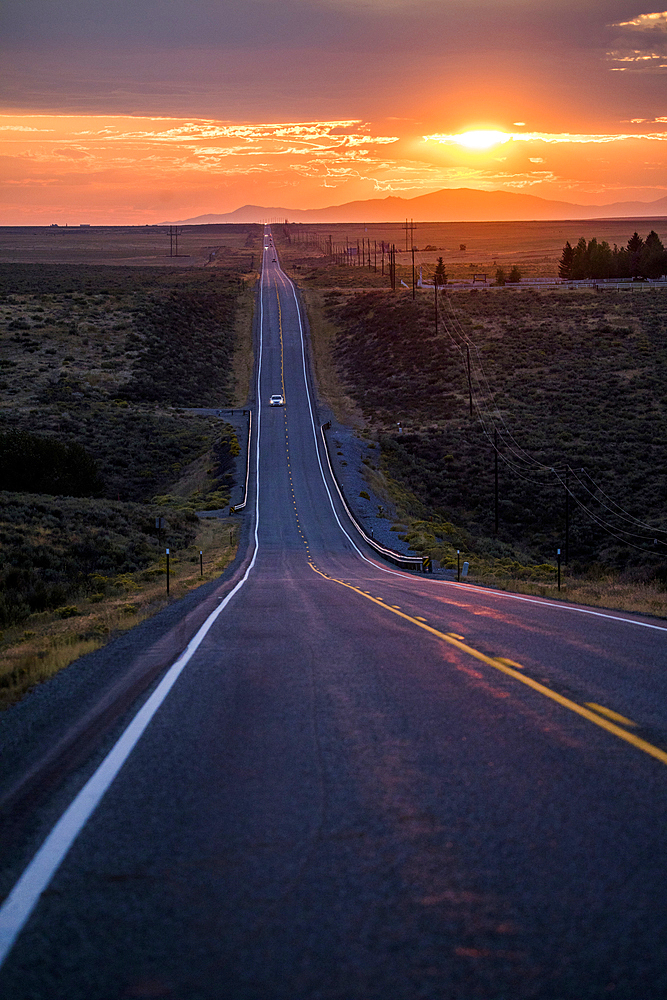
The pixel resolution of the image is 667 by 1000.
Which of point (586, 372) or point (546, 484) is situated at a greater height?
point (586, 372)

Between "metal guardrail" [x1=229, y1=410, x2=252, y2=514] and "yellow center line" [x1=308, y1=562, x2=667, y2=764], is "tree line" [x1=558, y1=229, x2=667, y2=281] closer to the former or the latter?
"metal guardrail" [x1=229, y1=410, x2=252, y2=514]

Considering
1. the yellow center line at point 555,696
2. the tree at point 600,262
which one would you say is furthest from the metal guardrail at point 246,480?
the tree at point 600,262

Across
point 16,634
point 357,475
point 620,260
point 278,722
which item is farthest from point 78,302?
point 278,722

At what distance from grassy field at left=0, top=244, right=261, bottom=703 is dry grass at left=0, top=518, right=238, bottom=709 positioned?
0.07 metres

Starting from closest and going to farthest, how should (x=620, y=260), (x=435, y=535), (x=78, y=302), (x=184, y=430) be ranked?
(x=435, y=535) < (x=184, y=430) < (x=78, y=302) < (x=620, y=260)

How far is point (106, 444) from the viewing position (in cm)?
5984

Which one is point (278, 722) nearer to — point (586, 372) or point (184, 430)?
point (184, 430)

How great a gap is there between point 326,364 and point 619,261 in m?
58.3

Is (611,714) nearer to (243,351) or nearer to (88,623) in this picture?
(88,623)

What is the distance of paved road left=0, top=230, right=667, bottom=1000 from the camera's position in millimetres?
3258

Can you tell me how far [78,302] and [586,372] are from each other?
61.9 m

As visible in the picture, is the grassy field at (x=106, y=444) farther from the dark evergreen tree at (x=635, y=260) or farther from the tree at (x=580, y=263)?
the dark evergreen tree at (x=635, y=260)

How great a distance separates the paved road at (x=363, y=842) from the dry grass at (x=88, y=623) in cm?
238

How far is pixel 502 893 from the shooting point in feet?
12.4
